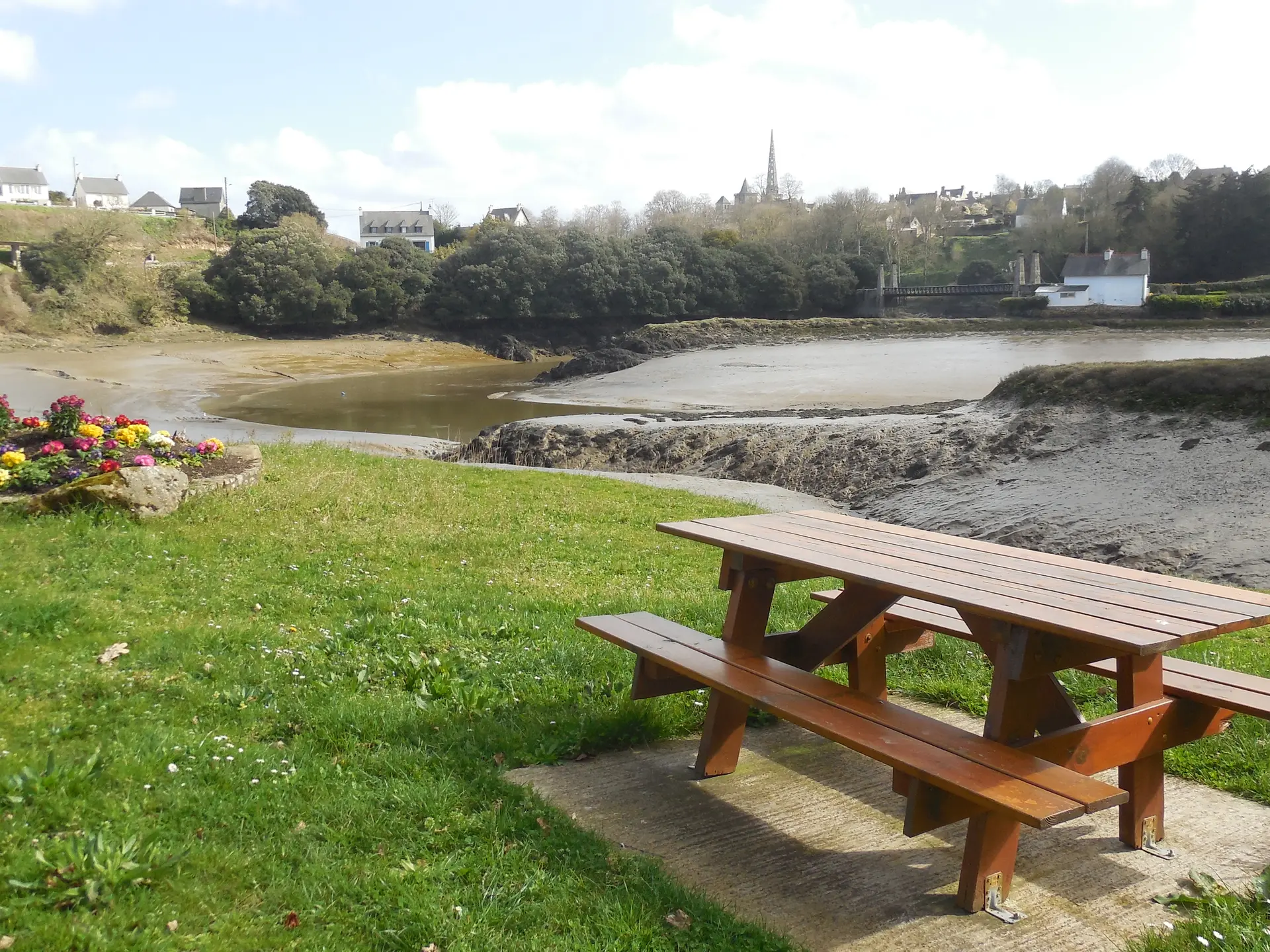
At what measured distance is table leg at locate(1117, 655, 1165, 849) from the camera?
347 centimetres

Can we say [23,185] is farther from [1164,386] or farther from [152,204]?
[1164,386]

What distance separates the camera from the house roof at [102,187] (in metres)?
113

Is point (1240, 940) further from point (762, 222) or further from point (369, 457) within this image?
point (762, 222)

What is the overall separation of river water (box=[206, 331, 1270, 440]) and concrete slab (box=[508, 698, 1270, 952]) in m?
24.2

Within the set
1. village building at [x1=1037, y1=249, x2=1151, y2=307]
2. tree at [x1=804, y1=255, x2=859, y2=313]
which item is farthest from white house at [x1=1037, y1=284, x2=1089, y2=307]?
tree at [x1=804, y1=255, x2=859, y2=313]

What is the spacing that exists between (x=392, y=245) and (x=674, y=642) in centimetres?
6370

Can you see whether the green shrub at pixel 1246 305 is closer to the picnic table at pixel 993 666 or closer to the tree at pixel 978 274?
the tree at pixel 978 274

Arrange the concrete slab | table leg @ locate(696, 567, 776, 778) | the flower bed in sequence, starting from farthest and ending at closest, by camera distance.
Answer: the flower bed → table leg @ locate(696, 567, 776, 778) → the concrete slab

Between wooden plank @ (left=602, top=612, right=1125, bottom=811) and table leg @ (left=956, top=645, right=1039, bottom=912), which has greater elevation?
wooden plank @ (left=602, top=612, right=1125, bottom=811)

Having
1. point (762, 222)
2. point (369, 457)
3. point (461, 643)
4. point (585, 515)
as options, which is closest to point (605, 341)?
point (762, 222)

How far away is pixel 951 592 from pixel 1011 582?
41 centimetres

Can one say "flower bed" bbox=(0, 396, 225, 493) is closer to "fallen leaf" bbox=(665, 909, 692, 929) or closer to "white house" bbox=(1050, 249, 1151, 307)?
"fallen leaf" bbox=(665, 909, 692, 929)

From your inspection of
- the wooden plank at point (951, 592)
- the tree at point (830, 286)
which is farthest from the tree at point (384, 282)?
the wooden plank at point (951, 592)

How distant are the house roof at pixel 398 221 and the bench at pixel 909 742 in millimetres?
110222
